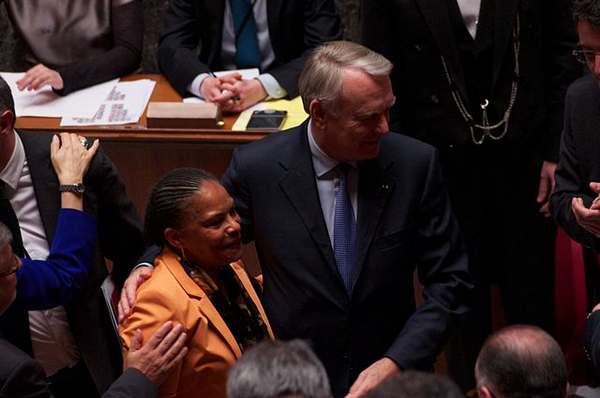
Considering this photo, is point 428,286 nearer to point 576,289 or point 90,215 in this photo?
point 576,289

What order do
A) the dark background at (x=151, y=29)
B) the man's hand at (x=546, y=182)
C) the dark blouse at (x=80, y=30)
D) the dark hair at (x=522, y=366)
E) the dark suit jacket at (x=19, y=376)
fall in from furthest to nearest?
the dark background at (x=151, y=29) → the dark blouse at (x=80, y=30) → the man's hand at (x=546, y=182) → the dark suit jacket at (x=19, y=376) → the dark hair at (x=522, y=366)

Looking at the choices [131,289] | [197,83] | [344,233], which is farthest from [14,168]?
[197,83]

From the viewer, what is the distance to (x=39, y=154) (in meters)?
3.18

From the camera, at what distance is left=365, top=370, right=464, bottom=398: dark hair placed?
188 centimetres

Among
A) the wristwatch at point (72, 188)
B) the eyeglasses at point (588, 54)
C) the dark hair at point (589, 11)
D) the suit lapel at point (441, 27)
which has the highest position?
the dark hair at point (589, 11)

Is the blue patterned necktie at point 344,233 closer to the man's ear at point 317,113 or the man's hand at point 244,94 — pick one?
the man's ear at point 317,113

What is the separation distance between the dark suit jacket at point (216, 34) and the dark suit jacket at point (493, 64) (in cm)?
51

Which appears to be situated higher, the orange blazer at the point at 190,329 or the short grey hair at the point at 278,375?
the short grey hair at the point at 278,375

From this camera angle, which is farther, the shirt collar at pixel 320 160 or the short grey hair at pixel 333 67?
the shirt collar at pixel 320 160

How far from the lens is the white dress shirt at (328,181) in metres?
3.03

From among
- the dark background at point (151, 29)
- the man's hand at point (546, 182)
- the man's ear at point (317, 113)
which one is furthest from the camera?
the dark background at point (151, 29)

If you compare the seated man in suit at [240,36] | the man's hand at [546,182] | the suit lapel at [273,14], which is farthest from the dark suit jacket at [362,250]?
the suit lapel at [273,14]

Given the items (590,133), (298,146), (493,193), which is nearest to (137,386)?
(298,146)

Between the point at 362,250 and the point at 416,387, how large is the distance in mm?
1109
